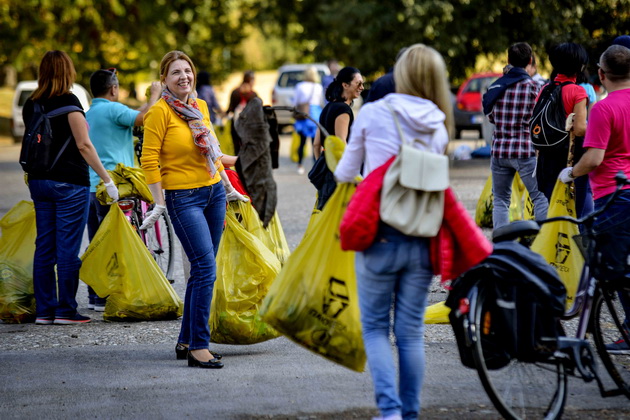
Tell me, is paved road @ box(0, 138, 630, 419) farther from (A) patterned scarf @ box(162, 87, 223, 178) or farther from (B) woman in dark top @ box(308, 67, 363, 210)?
(B) woman in dark top @ box(308, 67, 363, 210)

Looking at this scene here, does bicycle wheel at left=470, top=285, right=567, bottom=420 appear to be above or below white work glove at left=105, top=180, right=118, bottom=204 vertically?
below

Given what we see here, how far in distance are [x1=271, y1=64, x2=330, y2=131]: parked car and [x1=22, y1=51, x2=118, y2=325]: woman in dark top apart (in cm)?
1985

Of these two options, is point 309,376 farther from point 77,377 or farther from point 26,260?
point 26,260

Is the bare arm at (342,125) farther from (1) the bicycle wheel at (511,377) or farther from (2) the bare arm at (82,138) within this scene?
(1) the bicycle wheel at (511,377)

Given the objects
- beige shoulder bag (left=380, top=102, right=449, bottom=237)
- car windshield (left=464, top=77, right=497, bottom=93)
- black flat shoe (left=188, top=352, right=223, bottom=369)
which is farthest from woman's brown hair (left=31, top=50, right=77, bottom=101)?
car windshield (left=464, top=77, right=497, bottom=93)

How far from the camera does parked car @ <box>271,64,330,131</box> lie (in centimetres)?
2700

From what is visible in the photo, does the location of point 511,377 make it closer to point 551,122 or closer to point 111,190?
point 551,122

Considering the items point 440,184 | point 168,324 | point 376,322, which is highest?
point 440,184

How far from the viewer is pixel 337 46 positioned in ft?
93.6

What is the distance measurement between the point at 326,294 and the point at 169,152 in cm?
149

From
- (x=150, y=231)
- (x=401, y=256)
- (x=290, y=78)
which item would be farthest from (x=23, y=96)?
(x=401, y=256)

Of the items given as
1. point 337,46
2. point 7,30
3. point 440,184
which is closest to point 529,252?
point 440,184

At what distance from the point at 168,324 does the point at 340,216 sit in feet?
9.11

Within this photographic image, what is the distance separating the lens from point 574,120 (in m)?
6.67
